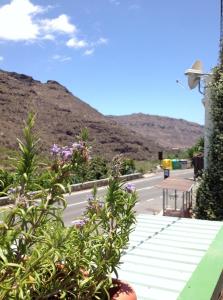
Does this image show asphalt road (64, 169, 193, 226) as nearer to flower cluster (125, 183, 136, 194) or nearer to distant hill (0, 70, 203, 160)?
flower cluster (125, 183, 136, 194)

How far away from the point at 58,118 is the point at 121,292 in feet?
295

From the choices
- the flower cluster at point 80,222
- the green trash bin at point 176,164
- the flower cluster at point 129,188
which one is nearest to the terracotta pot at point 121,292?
the flower cluster at point 80,222

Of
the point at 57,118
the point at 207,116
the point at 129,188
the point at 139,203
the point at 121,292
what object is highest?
the point at 57,118

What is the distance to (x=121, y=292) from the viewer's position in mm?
3395

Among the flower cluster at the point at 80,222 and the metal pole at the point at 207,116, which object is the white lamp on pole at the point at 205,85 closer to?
the metal pole at the point at 207,116

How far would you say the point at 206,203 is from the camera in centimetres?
1131

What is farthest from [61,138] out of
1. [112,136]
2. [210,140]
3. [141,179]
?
[210,140]

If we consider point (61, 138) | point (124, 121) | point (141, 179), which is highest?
point (124, 121)

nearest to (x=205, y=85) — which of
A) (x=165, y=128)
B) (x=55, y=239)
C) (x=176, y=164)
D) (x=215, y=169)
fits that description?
(x=215, y=169)

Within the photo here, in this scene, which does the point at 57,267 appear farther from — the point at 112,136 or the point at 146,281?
the point at 112,136

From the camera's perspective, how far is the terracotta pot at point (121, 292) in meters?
3.33

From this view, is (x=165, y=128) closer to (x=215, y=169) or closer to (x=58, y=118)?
(x=58, y=118)

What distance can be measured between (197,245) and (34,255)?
12.1ft

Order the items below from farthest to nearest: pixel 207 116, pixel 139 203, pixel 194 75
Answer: pixel 139 203
pixel 194 75
pixel 207 116
